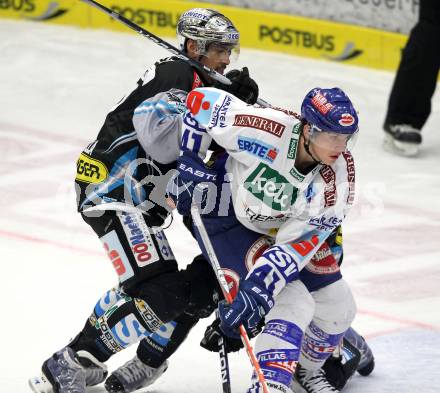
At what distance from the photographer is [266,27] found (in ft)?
33.7

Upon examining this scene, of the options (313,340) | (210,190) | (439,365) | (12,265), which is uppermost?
(210,190)

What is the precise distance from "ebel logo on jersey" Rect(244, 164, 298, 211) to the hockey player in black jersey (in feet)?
1.46

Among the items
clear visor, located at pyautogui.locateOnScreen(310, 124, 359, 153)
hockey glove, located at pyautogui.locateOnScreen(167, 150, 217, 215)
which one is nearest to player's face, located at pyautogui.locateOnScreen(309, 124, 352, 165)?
clear visor, located at pyautogui.locateOnScreen(310, 124, 359, 153)

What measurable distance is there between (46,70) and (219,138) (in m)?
5.49

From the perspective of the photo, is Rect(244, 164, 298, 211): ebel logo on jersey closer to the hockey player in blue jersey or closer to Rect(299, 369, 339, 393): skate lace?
the hockey player in blue jersey

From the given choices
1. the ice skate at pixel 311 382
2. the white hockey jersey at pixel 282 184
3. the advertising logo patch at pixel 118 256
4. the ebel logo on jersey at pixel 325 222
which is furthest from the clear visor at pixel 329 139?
the ice skate at pixel 311 382

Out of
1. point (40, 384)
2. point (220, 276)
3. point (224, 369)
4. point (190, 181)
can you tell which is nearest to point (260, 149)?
point (190, 181)

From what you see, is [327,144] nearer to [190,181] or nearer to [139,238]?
[190,181]

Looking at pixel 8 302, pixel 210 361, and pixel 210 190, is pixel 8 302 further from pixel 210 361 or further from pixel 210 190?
pixel 210 190

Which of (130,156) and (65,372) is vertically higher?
(130,156)

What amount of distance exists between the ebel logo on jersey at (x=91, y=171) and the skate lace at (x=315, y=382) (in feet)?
3.61

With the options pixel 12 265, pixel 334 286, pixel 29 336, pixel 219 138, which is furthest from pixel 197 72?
pixel 12 265

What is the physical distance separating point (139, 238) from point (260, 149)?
636mm

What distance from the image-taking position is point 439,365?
543 cm
